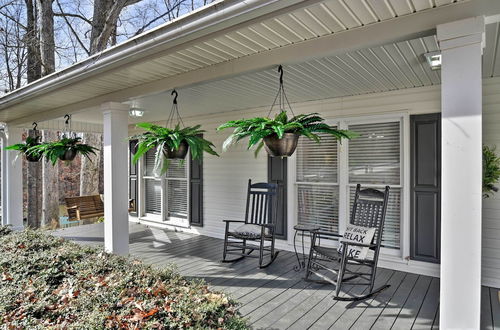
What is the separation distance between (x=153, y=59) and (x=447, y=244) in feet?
8.50

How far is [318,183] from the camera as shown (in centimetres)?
486

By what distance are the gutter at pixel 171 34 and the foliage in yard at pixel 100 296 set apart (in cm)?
166

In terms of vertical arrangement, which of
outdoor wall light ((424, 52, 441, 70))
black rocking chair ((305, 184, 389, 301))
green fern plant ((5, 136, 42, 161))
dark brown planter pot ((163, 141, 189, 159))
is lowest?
black rocking chair ((305, 184, 389, 301))

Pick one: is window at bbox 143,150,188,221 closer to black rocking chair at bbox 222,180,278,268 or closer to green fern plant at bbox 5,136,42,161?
black rocking chair at bbox 222,180,278,268

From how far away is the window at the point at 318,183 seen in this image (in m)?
4.74

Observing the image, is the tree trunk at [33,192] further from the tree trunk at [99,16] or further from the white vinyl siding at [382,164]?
the white vinyl siding at [382,164]

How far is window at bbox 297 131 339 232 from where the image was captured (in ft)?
15.6

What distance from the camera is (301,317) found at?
2.86m

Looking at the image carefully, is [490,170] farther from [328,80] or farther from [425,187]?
[328,80]

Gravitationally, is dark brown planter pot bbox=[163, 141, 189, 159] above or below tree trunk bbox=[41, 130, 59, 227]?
above

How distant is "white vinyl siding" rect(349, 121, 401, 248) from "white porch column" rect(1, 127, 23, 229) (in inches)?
243

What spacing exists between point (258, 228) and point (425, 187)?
2.23 m

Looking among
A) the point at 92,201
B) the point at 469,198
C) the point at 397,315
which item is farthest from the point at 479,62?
the point at 92,201

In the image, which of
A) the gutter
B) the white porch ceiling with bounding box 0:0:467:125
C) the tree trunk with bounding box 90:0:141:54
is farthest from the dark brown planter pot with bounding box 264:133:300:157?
the tree trunk with bounding box 90:0:141:54
